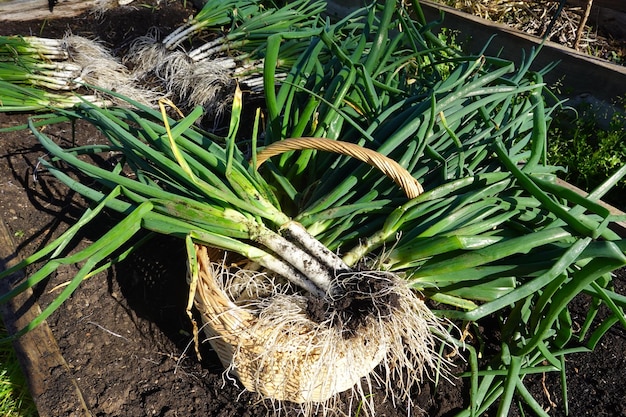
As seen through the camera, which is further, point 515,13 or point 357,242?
point 515,13

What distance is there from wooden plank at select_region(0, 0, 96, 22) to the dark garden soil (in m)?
1.63

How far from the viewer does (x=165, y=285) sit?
1.65 meters

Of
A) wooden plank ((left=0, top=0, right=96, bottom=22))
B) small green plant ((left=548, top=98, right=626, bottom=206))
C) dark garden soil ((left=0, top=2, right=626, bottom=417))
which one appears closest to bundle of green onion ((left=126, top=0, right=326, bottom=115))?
wooden plank ((left=0, top=0, right=96, bottom=22))

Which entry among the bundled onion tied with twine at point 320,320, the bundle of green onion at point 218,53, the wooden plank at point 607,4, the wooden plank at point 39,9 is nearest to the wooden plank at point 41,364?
the bundled onion tied with twine at point 320,320

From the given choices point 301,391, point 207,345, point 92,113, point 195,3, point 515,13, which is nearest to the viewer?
point 301,391

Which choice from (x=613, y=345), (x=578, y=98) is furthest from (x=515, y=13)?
(x=613, y=345)

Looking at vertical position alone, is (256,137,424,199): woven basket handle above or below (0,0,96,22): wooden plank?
above

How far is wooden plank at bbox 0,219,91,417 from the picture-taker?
4.27ft

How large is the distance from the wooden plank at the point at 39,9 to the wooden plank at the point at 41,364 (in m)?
2.06

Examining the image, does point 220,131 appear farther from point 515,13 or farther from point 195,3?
point 515,13

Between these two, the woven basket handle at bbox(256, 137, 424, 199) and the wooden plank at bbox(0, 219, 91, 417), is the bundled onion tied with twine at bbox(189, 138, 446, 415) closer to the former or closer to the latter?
the woven basket handle at bbox(256, 137, 424, 199)

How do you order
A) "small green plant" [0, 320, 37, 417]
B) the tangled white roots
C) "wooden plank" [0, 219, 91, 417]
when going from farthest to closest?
"small green plant" [0, 320, 37, 417], "wooden plank" [0, 219, 91, 417], the tangled white roots

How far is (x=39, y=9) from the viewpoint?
3.09m

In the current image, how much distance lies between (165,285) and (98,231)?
282 mm
